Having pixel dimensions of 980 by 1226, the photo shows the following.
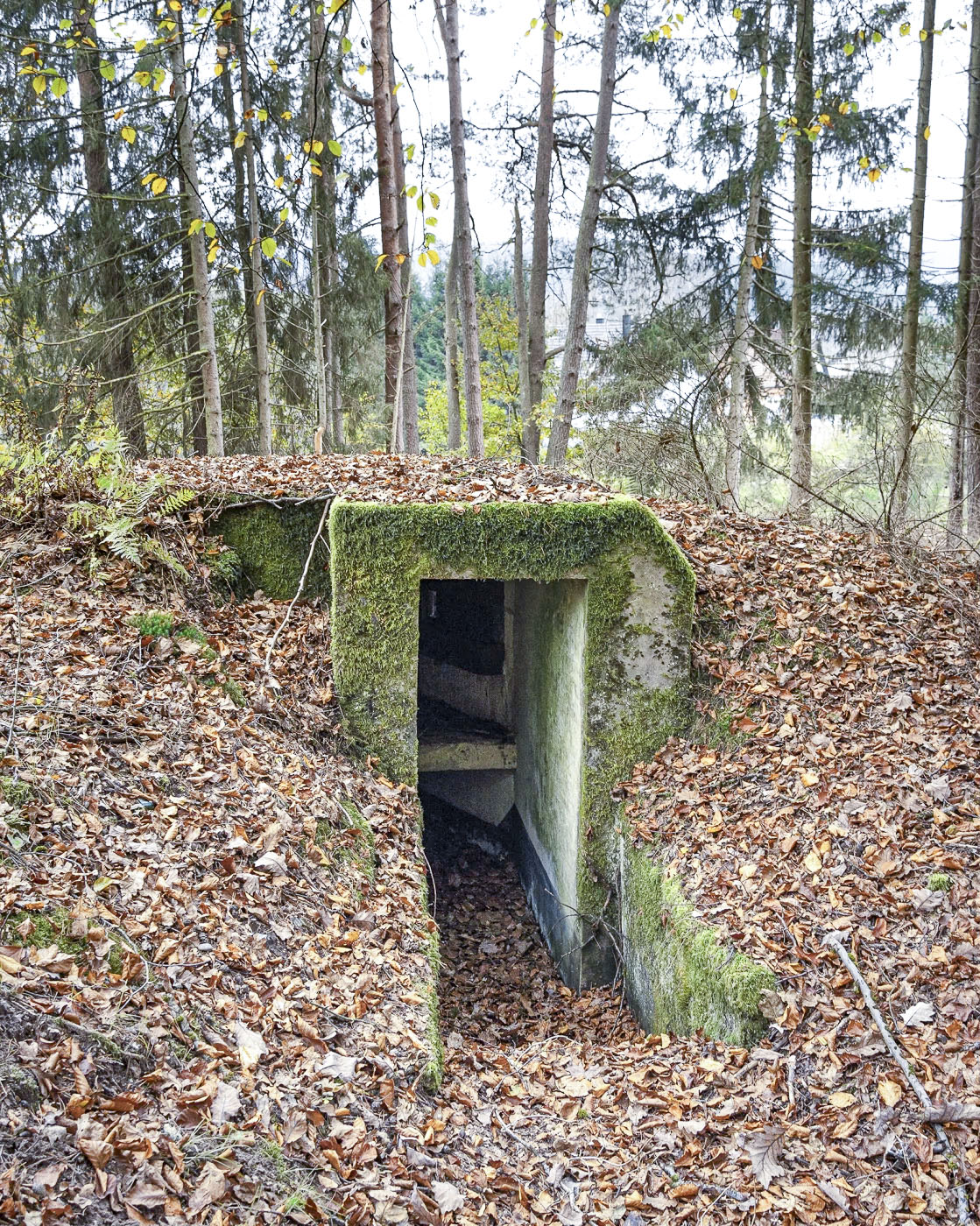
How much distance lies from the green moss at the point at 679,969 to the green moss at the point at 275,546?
3321mm

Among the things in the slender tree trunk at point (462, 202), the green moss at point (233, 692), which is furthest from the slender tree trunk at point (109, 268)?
the green moss at point (233, 692)

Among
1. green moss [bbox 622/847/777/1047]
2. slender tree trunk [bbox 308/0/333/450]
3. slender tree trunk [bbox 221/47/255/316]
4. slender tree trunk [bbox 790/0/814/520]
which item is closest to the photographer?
green moss [bbox 622/847/777/1047]

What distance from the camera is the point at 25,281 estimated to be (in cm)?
1102

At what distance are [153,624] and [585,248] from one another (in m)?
8.24

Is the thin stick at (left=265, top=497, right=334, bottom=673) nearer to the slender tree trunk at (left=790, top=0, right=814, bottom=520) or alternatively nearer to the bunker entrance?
the bunker entrance

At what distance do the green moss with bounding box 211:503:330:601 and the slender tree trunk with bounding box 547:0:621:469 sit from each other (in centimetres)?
467

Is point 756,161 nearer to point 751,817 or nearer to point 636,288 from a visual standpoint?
point 636,288

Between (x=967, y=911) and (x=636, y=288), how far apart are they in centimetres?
1325

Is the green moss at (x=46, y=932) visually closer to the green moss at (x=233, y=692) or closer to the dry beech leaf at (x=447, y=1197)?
the dry beech leaf at (x=447, y=1197)

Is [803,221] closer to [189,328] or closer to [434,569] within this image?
[189,328]

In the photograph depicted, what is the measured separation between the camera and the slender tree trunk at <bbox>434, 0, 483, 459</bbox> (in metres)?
10.9

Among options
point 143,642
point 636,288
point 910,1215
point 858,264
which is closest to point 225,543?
point 143,642

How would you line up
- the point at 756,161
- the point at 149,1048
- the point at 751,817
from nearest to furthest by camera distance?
the point at 149,1048
the point at 751,817
the point at 756,161

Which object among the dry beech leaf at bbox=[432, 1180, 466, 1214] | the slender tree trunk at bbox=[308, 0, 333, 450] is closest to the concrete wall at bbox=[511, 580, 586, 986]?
the dry beech leaf at bbox=[432, 1180, 466, 1214]
